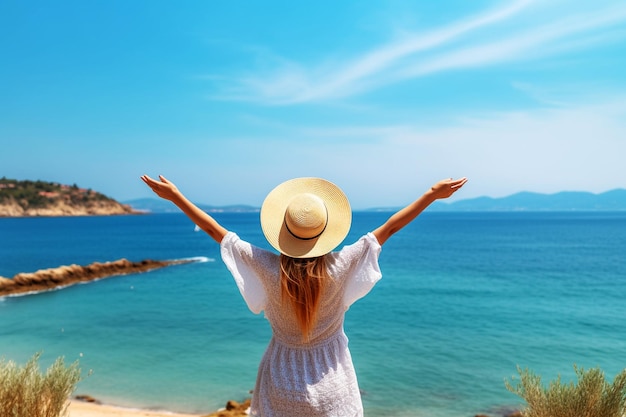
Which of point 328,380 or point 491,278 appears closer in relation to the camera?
point 328,380

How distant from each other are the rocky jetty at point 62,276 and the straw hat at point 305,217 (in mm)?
24479

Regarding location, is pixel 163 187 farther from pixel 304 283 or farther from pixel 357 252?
pixel 357 252

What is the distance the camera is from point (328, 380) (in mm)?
2424

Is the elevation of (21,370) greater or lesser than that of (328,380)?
lesser

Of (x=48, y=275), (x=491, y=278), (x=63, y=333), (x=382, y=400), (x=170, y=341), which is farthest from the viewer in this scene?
(x=491, y=278)

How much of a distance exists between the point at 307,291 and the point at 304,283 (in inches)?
1.6

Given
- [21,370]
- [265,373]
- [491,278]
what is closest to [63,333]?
[21,370]

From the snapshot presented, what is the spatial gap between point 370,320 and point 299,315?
15519 mm

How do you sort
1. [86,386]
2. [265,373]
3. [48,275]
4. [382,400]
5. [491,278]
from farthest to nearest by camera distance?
[491,278]
[48,275]
[86,386]
[382,400]
[265,373]

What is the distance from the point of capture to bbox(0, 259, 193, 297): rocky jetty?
24106 millimetres

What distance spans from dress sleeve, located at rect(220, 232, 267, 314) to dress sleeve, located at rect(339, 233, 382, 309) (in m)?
0.42

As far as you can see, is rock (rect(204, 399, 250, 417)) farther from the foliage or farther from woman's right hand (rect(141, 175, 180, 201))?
the foliage

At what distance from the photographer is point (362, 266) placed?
246 centimetres

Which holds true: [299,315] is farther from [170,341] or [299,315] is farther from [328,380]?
[170,341]
